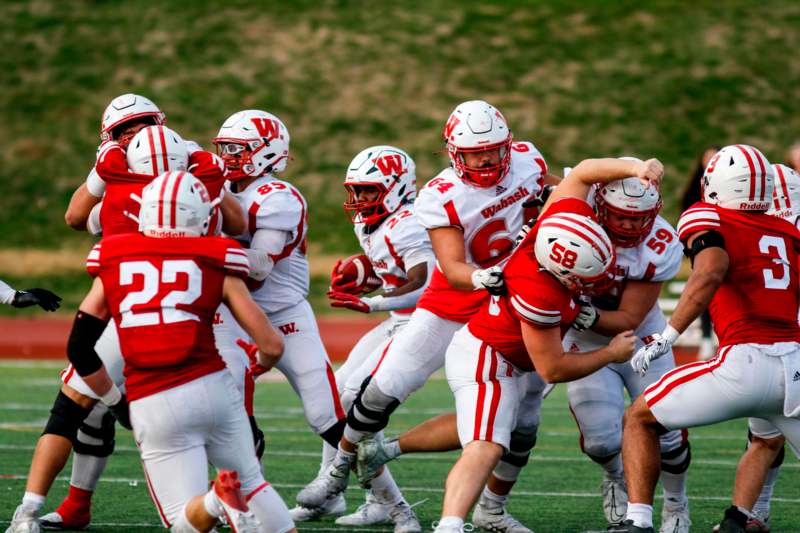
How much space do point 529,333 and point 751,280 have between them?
3.44 ft

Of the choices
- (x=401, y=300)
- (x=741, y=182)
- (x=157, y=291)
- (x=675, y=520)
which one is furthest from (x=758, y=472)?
(x=157, y=291)

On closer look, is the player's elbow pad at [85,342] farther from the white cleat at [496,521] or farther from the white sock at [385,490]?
the white cleat at [496,521]

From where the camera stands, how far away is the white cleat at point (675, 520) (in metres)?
5.90

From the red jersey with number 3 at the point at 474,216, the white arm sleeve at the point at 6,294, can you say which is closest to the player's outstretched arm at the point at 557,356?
the red jersey with number 3 at the point at 474,216

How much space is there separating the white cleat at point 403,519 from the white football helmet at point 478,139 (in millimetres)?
1572

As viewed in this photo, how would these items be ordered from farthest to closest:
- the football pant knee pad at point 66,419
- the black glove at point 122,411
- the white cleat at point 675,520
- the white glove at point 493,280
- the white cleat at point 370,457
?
the white cleat at point 370,457
the white cleat at point 675,520
the football pant knee pad at point 66,419
the white glove at point 493,280
the black glove at point 122,411

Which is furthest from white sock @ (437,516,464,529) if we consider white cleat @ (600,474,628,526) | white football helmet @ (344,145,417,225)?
white football helmet @ (344,145,417,225)

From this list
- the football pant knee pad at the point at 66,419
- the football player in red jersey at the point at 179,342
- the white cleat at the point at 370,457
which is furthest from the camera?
the white cleat at the point at 370,457

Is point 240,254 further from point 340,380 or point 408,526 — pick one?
point 340,380

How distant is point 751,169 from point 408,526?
7.44ft

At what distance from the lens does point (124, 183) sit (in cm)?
582

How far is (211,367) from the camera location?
4.81 metres

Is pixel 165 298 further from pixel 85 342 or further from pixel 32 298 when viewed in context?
pixel 32 298

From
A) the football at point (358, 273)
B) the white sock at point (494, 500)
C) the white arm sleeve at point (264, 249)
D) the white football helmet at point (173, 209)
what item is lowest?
the white sock at point (494, 500)
